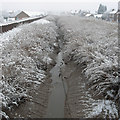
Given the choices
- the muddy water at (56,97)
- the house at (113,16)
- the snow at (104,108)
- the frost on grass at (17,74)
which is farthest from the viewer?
the house at (113,16)

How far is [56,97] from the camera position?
18.9ft

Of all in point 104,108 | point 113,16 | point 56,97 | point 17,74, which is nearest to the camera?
point 104,108

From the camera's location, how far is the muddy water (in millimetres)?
4828

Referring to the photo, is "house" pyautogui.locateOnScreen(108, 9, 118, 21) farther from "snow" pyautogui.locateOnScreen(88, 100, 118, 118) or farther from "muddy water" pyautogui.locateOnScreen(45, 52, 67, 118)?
"snow" pyautogui.locateOnScreen(88, 100, 118, 118)

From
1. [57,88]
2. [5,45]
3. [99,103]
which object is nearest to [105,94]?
[99,103]

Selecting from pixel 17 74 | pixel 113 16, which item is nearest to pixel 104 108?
pixel 17 74

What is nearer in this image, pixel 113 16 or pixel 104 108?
pixel 104 108

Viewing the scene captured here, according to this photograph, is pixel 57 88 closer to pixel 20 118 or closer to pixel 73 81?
pixel 73 81

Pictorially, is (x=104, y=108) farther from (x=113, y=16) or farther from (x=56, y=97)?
(x=113, y=16)

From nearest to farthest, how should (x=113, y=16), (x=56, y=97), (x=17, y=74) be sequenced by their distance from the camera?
(x=17, y=74)
(x=56, y=97)
(x=113, y=16)

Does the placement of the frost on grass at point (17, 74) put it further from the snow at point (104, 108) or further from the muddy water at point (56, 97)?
the snow at point (104, 108)

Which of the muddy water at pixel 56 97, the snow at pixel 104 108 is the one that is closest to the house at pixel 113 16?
the muddy water at pixel 56 97

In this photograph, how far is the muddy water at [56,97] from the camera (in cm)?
483

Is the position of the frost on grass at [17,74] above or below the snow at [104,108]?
above
